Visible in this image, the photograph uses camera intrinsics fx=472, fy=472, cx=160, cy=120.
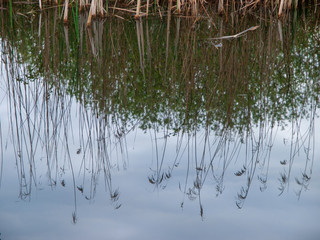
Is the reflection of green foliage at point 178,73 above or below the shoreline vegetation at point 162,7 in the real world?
below

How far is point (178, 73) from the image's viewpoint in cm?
373

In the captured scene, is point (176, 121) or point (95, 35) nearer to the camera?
point (176, 121)

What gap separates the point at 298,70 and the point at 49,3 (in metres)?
4.30

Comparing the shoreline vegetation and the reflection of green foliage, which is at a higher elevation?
the shoreline vegetation

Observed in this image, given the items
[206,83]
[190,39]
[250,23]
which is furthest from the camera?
[250,23]

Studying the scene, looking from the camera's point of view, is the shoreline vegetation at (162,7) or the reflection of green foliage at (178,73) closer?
the reflection of green foliage at (178,73)

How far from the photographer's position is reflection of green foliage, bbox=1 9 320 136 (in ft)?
10.3

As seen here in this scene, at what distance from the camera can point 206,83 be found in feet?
11.4

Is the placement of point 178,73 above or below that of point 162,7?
below

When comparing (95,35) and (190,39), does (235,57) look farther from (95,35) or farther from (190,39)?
(95,35)

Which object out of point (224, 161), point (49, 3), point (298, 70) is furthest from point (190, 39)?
point (49, 3)

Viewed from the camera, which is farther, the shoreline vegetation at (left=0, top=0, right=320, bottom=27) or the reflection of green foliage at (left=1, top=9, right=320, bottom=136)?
the shoreline vegetation at (left=0, top=0, right=320, bottom=27)

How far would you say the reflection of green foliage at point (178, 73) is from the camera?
10.3ft

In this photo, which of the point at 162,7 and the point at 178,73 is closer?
the point at 178,73
